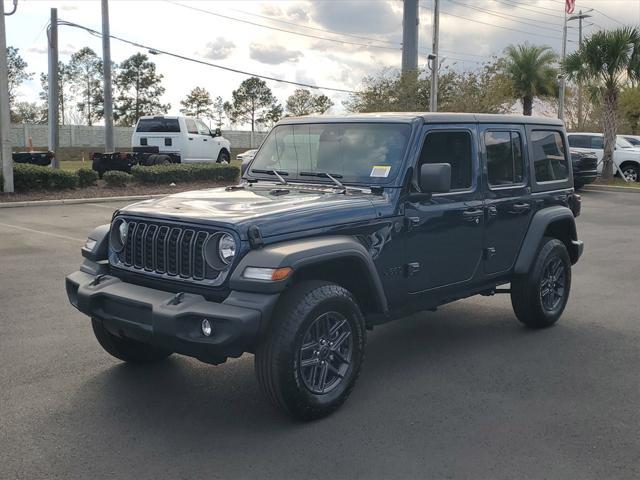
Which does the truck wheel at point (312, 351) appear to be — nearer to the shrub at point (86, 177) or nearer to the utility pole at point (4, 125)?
the utility pole at point (4, 125)

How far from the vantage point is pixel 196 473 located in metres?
3.58

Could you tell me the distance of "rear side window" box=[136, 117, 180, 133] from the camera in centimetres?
2338

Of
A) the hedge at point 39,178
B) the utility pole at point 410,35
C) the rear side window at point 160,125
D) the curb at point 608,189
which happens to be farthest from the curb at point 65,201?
the utility pole at point 410,35

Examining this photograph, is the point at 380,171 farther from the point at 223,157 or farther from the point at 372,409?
the point at 223,157

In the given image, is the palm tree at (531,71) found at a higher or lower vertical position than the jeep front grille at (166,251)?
higher

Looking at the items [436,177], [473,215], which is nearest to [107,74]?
[473,215]

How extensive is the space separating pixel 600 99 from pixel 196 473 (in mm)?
24888

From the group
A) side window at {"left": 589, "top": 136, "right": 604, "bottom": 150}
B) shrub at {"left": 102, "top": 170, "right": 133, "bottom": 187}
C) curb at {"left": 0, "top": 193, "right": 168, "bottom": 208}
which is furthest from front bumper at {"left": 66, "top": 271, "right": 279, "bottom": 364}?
side window at {"left": 589, "top": 136, "right": 604, "bottom": 150}

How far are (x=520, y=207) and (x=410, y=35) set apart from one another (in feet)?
118

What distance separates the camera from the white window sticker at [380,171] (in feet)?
16.0

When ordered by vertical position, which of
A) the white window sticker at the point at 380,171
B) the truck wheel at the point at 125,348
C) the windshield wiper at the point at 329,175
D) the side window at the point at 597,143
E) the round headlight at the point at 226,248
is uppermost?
the side window at the point at 597,143

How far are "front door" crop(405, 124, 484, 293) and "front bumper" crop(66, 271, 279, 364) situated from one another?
144cm

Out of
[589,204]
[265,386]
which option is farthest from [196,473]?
[589,204]

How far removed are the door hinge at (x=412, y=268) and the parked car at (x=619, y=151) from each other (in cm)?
2150
